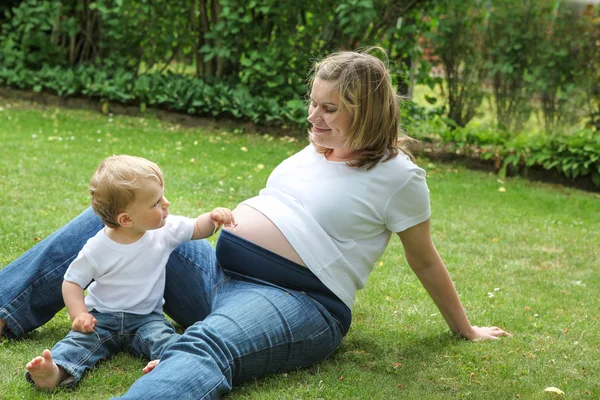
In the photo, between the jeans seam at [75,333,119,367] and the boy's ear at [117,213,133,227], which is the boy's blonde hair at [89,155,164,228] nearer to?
the boy's ear at [117,213,133,227]

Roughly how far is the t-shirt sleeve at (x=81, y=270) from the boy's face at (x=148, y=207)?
0.20 m

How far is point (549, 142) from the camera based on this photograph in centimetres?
762

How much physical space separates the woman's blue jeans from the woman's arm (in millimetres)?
378

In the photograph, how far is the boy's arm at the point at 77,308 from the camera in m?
2.69

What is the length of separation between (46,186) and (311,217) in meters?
3.28

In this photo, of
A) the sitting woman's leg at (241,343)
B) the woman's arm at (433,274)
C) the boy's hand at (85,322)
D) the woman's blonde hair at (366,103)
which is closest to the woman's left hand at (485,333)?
the woman's arm at (433,274)

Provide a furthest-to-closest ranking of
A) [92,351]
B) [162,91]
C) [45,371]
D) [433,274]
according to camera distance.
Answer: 1. [162,91]
2. [433,274]
3. [92,351]
4. [45,371]

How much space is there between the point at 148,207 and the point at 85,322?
1.42 feet

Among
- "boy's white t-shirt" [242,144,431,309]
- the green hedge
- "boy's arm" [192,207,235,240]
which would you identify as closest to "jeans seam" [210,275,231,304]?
"boy's arm" [192,207,235,240]

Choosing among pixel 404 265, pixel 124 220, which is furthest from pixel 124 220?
pixel 404 265

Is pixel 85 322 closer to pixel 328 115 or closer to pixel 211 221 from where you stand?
pixel 211 221

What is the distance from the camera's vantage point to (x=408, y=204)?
2.81 metres

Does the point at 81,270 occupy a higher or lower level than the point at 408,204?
lower

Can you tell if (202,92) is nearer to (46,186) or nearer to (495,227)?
(46,186)
